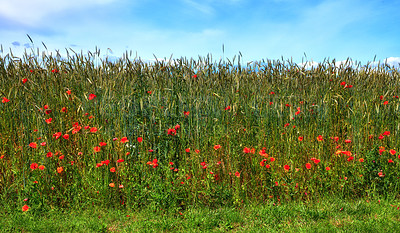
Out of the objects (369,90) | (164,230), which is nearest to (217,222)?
(164,230)

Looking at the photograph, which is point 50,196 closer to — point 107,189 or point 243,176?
point 107,189

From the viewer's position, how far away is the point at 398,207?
2961 mm

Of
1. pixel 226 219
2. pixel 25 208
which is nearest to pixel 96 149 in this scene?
pixel 25 208

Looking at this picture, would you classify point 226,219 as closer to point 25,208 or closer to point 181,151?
point 181,151

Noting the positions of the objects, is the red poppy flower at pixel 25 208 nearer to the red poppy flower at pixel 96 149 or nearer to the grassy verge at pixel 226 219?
the grassy verge at pixel 226 219

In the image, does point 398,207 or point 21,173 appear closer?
point 398,207

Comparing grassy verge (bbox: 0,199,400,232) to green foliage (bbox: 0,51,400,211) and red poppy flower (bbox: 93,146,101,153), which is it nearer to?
green foliage (bbox: 0,51,400,211)

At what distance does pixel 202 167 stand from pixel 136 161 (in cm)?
72

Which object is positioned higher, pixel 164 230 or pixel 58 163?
pixel 58 163

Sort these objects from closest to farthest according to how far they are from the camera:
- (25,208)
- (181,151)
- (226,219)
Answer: (226,219)
(25,208)
(181,151)

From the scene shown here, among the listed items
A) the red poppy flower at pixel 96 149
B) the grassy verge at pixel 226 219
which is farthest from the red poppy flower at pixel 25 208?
the red poppy flower at pixel 96 149

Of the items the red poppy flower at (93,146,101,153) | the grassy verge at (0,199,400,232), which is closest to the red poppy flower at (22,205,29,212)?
the grassy verge at (0,199,400,232)

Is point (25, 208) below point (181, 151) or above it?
below

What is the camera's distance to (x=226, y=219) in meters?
2.72
